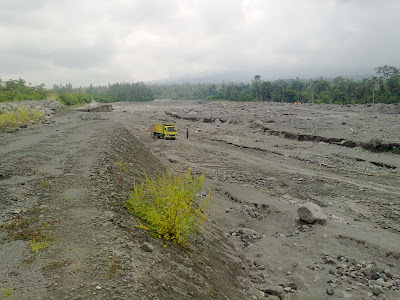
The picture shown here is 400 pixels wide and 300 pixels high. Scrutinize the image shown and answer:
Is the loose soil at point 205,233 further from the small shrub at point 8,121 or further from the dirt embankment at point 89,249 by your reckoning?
the small shrub at point 8,121

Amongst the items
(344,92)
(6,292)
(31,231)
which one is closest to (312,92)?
(344,92)

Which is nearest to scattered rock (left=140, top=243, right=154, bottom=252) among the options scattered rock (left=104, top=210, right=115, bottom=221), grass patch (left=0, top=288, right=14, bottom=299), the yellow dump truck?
scattered rock (left=104, top=210, right=115, bottom=221)

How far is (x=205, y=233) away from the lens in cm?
751

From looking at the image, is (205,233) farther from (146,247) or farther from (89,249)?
(89,249)

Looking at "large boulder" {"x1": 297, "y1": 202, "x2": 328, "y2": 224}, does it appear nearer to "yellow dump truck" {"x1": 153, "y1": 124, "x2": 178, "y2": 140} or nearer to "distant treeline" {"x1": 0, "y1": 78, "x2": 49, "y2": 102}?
"yellow dump truck" {"x1": 153, "y1": 124, "x2": 178, "y2": 140}

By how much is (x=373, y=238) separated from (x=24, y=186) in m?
9.50

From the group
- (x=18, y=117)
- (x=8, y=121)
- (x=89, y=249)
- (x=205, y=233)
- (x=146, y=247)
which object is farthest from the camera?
(x=18, y=117)

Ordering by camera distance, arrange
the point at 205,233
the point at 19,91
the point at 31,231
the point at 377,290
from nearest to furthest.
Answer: the point at 31,231 → the point at 377,290 → the point at 205,233 → the point at 19,91

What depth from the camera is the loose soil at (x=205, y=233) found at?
4023 millimetres

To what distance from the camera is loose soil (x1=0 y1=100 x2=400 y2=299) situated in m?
4.02

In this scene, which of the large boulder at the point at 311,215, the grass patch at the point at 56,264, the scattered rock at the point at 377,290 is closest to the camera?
the grass patch at the point at 56,264

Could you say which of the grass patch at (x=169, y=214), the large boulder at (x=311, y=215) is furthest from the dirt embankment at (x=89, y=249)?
the large boulder at (x=311, y=215)

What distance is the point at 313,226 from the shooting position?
361 inches

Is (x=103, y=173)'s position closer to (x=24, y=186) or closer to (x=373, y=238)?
(x=24, y=186)
